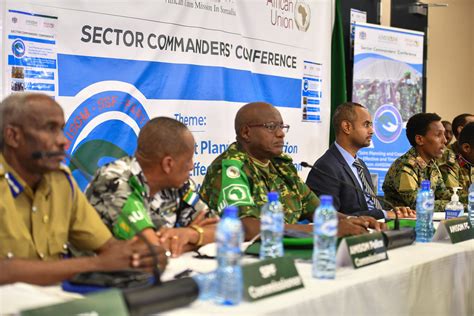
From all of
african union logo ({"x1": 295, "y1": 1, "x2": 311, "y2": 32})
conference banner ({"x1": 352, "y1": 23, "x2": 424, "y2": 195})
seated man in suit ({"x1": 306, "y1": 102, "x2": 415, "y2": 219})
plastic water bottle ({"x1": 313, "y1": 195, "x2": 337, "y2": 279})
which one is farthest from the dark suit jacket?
conference banner ({"x1": 352, "y1": 23, "x2": 424, "y2": 195})

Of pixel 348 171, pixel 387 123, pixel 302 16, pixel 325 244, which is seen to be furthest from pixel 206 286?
pixel 387 123

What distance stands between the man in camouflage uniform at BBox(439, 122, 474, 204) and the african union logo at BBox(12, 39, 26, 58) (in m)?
2.67

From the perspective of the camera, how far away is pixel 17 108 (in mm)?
1955

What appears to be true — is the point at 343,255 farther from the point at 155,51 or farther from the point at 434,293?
the point at 155,51

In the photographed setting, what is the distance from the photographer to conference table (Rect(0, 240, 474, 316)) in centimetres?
159

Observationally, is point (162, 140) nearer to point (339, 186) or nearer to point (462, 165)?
point (339, 186)

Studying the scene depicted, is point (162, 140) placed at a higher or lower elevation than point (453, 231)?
higher

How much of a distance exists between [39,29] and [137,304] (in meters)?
2.15

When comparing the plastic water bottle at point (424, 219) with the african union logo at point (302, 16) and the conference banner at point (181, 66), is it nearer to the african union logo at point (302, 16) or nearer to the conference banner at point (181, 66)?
the conference banner at point (181, 66)

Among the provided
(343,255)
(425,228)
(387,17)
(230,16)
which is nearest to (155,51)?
(230,16)

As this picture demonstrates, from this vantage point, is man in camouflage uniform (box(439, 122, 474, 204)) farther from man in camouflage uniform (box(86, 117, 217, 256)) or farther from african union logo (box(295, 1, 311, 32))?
man in camouflage uniform (box(86, 117, 217, 256))

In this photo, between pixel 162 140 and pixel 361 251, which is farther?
pixel 162 140

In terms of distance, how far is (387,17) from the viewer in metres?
6.38

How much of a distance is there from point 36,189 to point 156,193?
611mm
